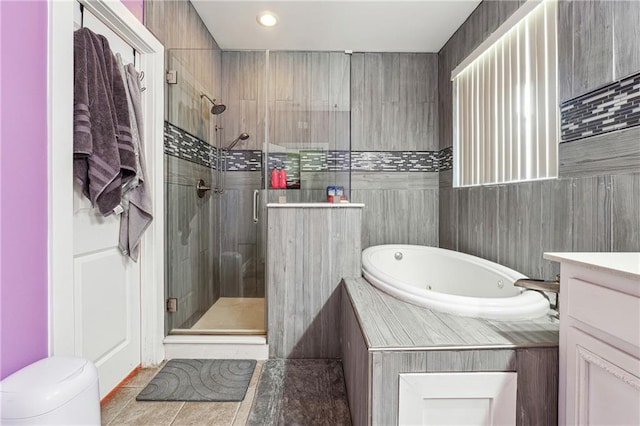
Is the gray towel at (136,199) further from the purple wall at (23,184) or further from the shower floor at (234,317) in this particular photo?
the shower floor at (234,317)

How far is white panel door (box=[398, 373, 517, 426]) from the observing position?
98cm

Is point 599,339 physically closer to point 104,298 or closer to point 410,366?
point 410,366

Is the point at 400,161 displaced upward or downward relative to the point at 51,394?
upward

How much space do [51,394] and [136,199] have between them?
1039 mm

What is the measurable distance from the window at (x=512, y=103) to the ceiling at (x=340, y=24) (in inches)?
16.2

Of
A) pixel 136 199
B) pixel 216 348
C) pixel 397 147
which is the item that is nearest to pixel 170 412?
pixel 216 348

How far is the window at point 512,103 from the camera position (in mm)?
1660

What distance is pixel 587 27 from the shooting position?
1385mm

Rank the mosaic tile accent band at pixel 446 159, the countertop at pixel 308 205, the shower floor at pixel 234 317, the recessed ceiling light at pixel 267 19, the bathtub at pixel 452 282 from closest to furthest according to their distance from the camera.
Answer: the bathtub at pixel 452 282, the countertop at pixel 308 205, the shower floor at pixel 234 317, the recessed ceiling light at pixel 267 19, the mosaic tile accent band at pixel 446 159

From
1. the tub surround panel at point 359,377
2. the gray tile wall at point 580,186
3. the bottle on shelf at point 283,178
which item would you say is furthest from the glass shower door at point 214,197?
the gray tile wall at point 580,186

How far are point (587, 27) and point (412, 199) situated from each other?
73.6 inches

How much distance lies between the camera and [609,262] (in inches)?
33.9

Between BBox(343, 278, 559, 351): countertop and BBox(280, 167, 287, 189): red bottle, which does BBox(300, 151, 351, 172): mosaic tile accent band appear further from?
BBox(343, 278, 559, 351): countertop

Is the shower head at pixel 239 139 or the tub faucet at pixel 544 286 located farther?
the shower head at pixel 239 139
